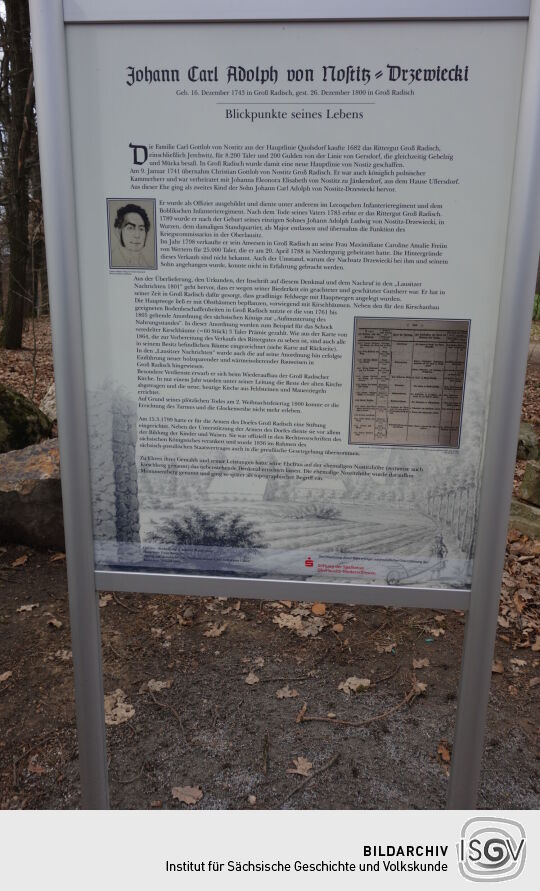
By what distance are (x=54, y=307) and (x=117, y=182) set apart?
0.43 meters

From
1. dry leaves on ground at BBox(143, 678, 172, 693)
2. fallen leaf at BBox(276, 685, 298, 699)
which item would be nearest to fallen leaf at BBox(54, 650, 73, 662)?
dry leaves on ground at BBox(143, 678, 172, 693)

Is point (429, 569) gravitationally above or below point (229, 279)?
below

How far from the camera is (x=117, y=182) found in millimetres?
1780

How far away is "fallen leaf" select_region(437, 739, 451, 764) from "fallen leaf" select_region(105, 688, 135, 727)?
1668 millimetres

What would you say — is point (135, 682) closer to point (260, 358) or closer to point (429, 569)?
point (429, 569)

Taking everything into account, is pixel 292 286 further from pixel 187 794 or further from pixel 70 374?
pixel 187 794

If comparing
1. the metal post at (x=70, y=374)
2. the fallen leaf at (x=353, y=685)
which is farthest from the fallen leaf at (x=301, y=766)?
the metal post at (x=70, y=374)

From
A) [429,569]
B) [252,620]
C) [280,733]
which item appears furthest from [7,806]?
[429,569]

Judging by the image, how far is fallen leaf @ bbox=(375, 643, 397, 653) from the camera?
3.81 m

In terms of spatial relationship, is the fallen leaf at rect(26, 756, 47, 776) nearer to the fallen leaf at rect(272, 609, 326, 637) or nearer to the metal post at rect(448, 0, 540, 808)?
the fallen leaf at rect(272, 609, 326, 637)

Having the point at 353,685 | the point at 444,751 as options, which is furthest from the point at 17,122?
the point at 444,751

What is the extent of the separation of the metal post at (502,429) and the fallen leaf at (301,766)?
37.6 inches

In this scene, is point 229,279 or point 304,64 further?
point 229,279

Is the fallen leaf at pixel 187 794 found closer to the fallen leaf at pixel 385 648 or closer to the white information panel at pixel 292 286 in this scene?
the white information panel at pixel 292 286
